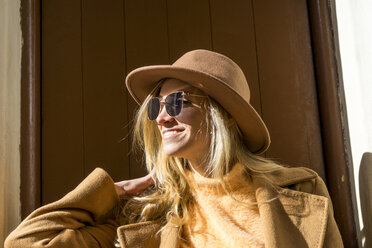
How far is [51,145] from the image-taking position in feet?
7.63

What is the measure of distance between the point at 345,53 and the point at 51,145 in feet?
5.27

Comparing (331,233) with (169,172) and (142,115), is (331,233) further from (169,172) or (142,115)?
(142,115)

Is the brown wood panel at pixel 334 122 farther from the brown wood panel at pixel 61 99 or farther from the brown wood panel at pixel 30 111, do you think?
the brown wood panel at pixel 30 111

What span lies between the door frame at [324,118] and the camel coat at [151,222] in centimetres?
35

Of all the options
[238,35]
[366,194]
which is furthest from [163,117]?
[366,194]

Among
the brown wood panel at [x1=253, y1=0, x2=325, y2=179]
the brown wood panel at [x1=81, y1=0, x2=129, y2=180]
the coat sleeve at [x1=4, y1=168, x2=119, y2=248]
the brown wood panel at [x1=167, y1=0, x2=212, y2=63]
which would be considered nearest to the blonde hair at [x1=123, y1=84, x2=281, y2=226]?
the coat sleeve at [x1=4, y1=168, x2=119, y2=248]

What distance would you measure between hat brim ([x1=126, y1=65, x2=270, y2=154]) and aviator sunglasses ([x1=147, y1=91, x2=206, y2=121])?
0.08 meters

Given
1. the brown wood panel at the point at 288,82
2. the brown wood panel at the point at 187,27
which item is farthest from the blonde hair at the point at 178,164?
the brown wood panel at the point at 187,27

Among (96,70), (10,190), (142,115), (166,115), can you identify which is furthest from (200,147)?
(10,190)

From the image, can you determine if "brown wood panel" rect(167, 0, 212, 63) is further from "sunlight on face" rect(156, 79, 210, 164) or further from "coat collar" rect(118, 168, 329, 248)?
"coat collar" rect(118, 168, 329, 248)

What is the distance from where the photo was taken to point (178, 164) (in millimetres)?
2105

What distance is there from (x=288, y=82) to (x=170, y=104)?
829 millimetres

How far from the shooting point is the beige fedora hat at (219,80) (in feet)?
6.04

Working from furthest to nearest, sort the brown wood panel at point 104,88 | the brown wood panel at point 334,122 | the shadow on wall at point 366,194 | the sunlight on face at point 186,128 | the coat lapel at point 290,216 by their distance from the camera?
the brown wood panel at point 104,88 < the brown wood panel at point 334,122 < the shadow on wall at point 366,194 < the sunlight on face at point 186,128 < the coat lapel at point 290,216
